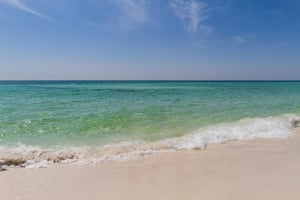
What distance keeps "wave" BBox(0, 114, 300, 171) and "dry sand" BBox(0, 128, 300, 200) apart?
383 mm

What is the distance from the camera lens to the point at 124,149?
650 cm

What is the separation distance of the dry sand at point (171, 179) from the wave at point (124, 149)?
38 cm

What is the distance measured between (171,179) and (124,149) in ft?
7.56

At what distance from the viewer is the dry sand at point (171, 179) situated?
3.89 metres

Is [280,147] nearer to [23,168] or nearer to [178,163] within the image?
[178,163]

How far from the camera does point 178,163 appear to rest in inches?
212

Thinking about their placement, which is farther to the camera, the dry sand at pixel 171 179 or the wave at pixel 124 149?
the wave at pixel 124 149

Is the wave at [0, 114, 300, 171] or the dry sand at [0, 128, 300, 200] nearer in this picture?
the dry sand at [0, 128, 300, 200]

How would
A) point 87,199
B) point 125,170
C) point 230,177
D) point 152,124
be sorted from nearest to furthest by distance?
point 87,199 < point 230,177 < point 125,170 < point 152,124

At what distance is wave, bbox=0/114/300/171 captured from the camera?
554 centimetres

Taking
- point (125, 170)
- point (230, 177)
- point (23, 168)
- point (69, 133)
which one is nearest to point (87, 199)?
point (125, 170)

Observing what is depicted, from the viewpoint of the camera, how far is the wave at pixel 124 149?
5535 mm

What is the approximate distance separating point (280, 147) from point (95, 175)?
5.04 metres

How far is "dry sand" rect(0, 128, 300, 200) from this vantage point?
3.89m
